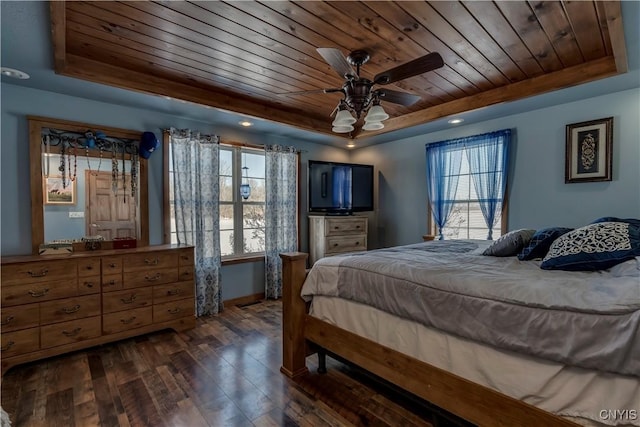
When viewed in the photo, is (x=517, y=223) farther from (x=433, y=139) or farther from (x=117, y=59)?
(x=117, y=59)

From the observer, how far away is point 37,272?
2.45 m

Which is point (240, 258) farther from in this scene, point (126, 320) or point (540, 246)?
point (540, 246)

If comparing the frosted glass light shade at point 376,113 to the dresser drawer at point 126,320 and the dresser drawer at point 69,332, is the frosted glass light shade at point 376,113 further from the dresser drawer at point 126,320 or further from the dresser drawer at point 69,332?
the dresser drawer at point 69,332

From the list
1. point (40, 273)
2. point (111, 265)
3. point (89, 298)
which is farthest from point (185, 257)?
point (40, 273)

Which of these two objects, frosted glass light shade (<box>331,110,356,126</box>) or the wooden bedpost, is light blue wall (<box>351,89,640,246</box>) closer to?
frosted glass light shade (<box>331,110,356,126</box>)

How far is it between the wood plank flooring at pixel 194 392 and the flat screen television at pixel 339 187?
7.36 ft

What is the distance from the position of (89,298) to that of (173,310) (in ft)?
2.40

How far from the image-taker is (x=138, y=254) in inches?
115

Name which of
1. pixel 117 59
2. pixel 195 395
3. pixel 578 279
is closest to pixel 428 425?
pixel 578 279

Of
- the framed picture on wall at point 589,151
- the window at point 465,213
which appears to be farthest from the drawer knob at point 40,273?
the framed picture on wall at point 589,151

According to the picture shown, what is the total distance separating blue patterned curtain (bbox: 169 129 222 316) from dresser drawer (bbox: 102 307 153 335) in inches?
26.7

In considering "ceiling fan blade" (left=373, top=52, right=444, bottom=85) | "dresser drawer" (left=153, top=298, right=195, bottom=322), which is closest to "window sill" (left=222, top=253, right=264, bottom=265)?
"dresser drawer" (left=153, top=298, right=195, bottom=322)

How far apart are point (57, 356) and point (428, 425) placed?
9.80 ft

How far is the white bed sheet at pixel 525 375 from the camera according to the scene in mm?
1095
